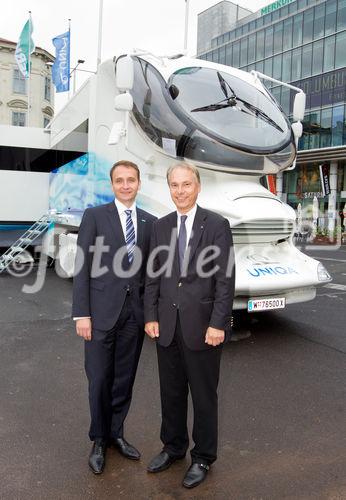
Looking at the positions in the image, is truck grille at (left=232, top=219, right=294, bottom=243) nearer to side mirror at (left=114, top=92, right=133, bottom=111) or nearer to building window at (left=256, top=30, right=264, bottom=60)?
side mirror at (left=114, top=92, right=133, bottom=111)

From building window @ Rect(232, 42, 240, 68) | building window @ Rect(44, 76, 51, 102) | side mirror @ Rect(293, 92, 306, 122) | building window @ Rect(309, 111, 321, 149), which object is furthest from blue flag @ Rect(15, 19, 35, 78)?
building window @ Rect(232, 42, 240, 68)

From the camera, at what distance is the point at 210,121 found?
227 inches

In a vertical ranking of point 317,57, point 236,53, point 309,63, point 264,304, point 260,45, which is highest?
point 236,53

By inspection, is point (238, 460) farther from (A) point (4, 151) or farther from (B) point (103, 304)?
(A) point (4, 151)

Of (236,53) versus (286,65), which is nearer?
(286,65)

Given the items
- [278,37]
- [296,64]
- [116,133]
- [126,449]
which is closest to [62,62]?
[116,133]

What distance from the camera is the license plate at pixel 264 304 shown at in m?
5.27

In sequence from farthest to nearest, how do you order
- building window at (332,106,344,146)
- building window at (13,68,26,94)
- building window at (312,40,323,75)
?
building window at (13,68,26,94) → building window at (312,40,323,75) → building window at (332,106,344,146)

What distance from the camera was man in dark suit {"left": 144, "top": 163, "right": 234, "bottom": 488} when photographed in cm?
279

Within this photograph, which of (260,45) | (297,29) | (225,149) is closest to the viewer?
(225,149)

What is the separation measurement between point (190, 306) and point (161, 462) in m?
1.03

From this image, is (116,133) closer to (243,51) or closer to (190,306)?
(190,306)

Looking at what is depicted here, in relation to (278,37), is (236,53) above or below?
above

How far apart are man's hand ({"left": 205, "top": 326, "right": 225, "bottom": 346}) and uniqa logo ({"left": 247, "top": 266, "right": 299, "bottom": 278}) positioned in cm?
260
